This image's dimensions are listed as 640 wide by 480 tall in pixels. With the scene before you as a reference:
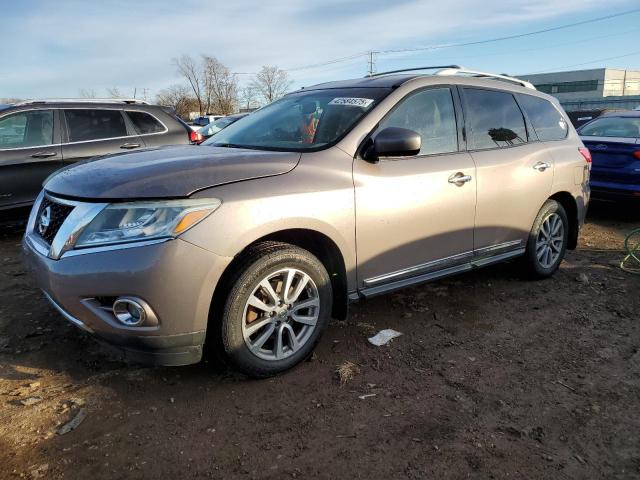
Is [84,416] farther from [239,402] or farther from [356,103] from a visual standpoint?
[356,103]

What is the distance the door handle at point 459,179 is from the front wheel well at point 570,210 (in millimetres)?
1581

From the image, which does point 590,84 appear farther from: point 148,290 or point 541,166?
point 148,290

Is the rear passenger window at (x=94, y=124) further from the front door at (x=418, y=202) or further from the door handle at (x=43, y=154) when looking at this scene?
the front door at (x=418, y=202)

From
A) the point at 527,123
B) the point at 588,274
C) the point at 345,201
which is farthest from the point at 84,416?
the point at 588,274

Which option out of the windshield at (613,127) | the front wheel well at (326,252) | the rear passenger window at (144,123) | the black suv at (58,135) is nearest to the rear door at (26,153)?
the black suv at (58,135)

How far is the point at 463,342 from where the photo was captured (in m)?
3.53

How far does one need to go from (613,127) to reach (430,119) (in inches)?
236

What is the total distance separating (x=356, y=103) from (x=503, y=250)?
6.00ft

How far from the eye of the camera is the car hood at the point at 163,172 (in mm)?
2551

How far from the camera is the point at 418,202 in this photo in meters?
3.40

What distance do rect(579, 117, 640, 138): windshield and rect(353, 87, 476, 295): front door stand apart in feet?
17.7

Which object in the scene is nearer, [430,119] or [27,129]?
[430,119]

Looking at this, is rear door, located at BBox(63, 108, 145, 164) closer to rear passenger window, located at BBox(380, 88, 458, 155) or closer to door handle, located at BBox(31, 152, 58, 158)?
door handle, located at BBox(31, 152, 58, 158)

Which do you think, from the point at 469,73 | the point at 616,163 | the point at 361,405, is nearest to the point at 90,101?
the point at 469,73
